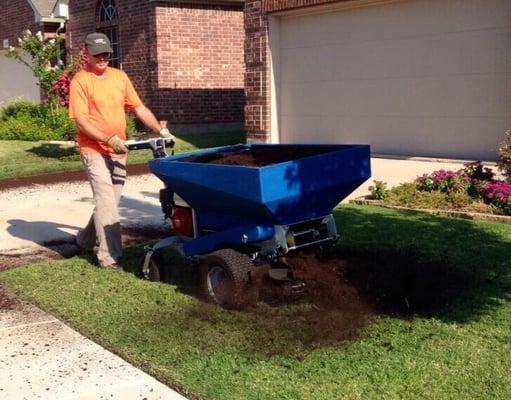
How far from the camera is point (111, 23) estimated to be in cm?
1995

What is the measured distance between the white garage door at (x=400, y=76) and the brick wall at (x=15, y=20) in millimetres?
12078

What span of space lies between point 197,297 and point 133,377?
1.46 metres

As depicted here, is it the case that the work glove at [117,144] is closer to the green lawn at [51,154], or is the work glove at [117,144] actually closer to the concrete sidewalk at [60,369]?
A: the concrete sidewalk at [60,369]

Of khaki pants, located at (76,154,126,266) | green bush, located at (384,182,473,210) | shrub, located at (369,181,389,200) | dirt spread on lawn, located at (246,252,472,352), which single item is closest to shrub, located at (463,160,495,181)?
green bush, located at (384,182,473,210)

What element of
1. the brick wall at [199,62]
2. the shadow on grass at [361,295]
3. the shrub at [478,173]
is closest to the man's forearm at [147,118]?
the shadow on grass at [361,295]

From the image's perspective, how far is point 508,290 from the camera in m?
5.42

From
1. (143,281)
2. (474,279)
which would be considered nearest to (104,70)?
(143,281)

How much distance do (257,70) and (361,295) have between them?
9524mm

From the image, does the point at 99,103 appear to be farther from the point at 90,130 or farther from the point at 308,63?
the point at 308,63

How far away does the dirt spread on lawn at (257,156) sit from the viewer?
6027mm

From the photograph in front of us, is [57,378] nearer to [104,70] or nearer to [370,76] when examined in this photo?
[104,70]

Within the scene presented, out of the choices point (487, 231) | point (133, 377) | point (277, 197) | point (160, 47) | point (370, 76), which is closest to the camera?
point (133, 377)

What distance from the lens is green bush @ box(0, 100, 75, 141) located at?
1841cm

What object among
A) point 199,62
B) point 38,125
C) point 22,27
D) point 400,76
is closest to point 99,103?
point 400,76
